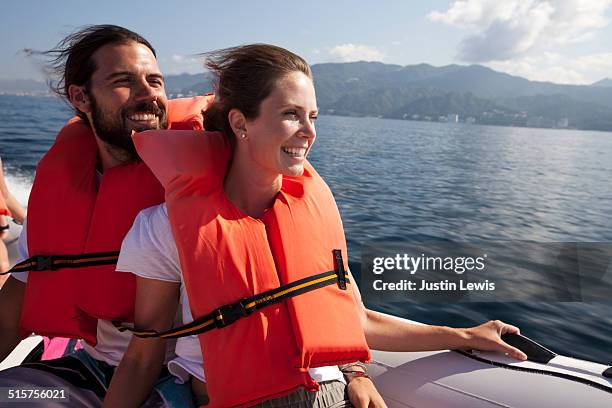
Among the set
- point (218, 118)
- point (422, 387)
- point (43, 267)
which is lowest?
point (422, 387)

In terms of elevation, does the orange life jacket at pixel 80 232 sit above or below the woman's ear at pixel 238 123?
below

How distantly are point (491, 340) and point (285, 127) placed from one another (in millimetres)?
1171

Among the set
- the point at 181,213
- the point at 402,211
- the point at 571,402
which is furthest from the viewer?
the point at 402,211

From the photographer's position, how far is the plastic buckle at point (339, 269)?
67.2 inches

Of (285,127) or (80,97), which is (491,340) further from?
(80,97)

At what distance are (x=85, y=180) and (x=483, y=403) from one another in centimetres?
164

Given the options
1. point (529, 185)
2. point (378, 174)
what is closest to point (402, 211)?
point (378, 174)

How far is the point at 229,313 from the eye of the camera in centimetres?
147

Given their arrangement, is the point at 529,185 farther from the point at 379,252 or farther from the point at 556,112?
the point at 556,112

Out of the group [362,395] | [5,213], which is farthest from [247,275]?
[5,213]

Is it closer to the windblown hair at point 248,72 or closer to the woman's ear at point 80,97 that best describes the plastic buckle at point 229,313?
the windblown hair at point 248,72

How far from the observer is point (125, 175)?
1828mm

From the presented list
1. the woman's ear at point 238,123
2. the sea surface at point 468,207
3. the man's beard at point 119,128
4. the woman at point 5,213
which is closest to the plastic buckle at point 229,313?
the woman's ear at point 238,123

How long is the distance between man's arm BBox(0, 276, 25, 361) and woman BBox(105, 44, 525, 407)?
705 mm
